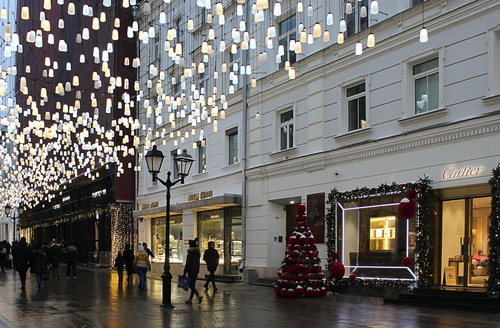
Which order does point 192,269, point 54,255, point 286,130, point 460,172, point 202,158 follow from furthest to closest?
point 202,158, point 54,255, point 286,130, point 192,269, point 460,172

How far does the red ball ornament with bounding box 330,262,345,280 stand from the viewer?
60.1ft

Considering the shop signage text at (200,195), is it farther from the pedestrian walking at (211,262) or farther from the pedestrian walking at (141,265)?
the pedestrian walking at (211,262)

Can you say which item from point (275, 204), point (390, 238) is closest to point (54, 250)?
point (275, 204)

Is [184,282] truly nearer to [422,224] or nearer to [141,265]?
[141,265]

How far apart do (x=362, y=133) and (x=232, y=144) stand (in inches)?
348

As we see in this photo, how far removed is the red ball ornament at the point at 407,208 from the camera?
16.1 m

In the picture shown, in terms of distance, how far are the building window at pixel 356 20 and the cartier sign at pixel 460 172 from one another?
5.43 meters

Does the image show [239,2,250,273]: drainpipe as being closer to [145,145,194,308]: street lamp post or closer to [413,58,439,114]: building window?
[145,145,194,308]: street lamp post

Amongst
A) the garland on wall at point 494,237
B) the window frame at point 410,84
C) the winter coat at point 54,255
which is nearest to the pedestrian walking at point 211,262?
the window frame at point 410,84

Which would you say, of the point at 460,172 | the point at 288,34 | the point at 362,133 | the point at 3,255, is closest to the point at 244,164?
the point at 288,34

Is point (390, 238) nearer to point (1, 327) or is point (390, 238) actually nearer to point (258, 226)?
point (258, 226)

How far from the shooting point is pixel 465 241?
1595cm

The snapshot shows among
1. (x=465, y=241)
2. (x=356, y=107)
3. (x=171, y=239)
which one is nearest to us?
(x=465, y=241)

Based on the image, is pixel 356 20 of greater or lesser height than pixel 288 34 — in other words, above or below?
below
